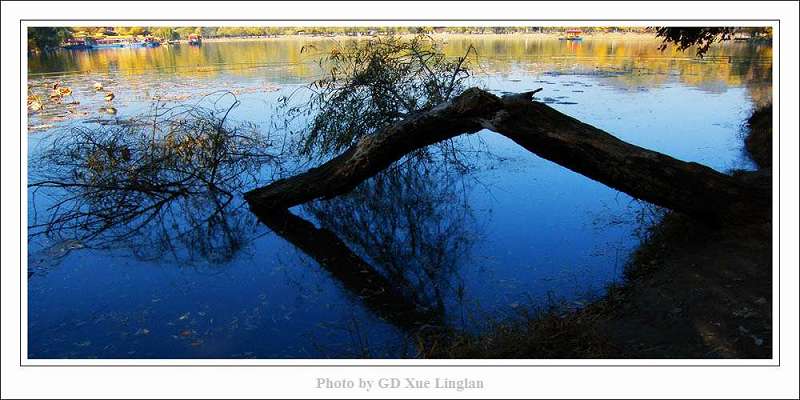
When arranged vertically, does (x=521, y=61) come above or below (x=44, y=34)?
above

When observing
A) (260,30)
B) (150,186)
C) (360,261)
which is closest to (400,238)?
(360,261)

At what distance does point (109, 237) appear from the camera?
578 centimetres

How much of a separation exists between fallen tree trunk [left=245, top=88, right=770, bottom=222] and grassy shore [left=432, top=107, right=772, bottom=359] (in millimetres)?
226

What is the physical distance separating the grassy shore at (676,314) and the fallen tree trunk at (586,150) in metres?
0.23

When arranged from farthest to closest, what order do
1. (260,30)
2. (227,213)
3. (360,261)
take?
(227,213), (260,30), (360,261)

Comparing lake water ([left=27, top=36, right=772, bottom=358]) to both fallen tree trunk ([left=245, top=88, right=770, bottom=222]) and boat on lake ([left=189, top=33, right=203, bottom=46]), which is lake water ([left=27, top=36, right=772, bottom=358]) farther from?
boat on lake ([left=189, top=33, right=203, bottom=46])

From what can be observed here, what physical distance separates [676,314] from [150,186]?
18.0ft

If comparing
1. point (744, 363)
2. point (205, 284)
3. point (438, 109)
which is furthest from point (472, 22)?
point (205, 284)

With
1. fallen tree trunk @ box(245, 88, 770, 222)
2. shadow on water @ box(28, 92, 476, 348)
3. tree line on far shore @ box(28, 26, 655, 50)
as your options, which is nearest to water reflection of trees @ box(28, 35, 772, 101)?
tree line on far shore @ box(28, 26, 655, 50)

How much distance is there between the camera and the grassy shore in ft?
11.4

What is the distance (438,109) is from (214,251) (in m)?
2.55

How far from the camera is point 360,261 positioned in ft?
17.6

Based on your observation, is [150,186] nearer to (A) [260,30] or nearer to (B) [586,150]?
(A) [260,30]

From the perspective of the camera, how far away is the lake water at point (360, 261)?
4172 mm
